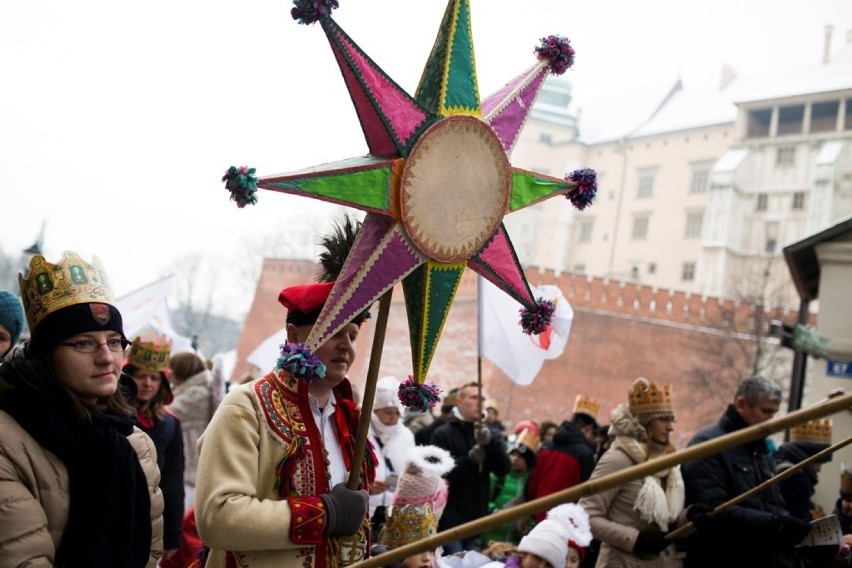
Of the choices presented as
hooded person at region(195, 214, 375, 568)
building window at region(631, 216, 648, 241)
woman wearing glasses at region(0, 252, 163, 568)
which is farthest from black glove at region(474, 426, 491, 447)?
building window at region(631, 216, 648, 241)

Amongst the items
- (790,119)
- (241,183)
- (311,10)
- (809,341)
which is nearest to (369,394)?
(241,183)

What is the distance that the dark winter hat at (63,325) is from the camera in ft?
8.05

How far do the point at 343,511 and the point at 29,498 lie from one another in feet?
2.69

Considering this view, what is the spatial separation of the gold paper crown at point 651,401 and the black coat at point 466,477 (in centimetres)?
128

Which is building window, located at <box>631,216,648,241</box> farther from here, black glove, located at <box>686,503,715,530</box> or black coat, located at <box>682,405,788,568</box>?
black glove, located at <box>686,503,715,530</box>

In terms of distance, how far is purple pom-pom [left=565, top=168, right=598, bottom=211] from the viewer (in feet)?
→ 10.1

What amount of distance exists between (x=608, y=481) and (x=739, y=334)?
114 feet

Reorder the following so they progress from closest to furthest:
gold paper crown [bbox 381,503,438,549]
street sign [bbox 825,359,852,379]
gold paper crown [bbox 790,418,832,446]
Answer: gold paper crown [bbox 381,503,438,549] → gold paper crown [bbox 790,418,832,446] → street sign [bbox 825,359,852,379]

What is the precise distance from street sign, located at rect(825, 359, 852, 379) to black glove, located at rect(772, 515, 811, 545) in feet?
24.1

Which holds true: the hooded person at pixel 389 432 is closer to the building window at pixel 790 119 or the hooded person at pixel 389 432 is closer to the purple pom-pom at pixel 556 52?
the purple pom-pom at pixel 556 52

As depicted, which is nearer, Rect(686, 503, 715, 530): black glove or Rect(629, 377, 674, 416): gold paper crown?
Rect(686, 503, 715, 530): black glove

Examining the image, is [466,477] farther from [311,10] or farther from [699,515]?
[311,10]

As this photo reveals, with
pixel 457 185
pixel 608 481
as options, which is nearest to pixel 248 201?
pixel 457 185

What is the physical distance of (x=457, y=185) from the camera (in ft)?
8.78
